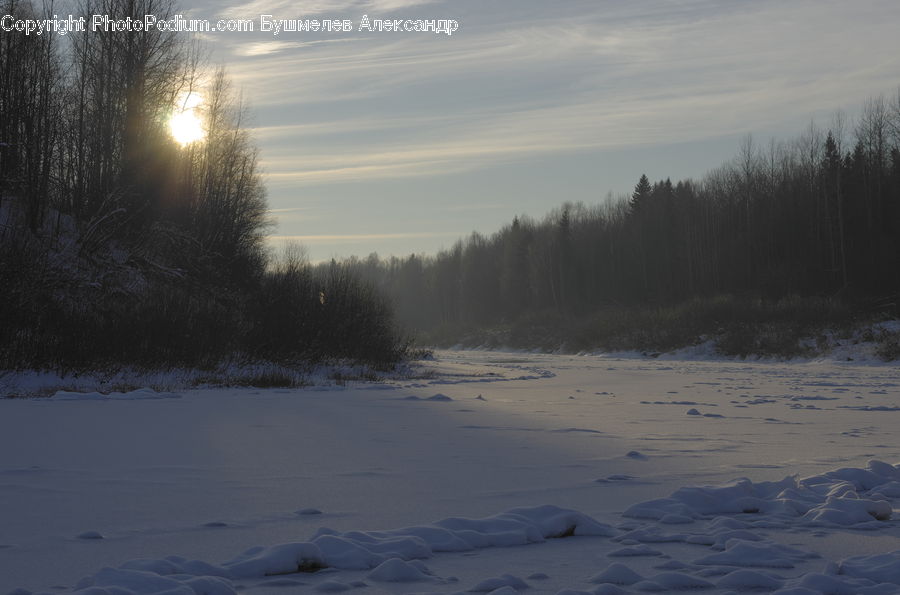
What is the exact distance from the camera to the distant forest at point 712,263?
139ft

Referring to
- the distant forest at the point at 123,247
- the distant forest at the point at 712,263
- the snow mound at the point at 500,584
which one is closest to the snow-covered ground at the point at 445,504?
the snow mound at the point at 500,584

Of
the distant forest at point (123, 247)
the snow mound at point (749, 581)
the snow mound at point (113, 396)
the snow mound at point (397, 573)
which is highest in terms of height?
the distant forest at point (123, 247)

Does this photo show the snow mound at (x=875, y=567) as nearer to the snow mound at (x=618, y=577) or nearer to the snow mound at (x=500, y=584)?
the snow mound at (x=618, y=577)

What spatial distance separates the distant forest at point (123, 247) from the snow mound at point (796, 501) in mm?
13648

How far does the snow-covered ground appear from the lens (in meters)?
3.26

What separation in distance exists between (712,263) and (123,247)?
155 ft

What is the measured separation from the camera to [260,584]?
3156 millimetres

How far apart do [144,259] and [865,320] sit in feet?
94.9

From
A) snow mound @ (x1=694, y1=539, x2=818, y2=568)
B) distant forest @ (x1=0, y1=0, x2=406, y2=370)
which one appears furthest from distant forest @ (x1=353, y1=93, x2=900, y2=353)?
snow mound @ (x1=694, y1=539, x2=818, y2=568)


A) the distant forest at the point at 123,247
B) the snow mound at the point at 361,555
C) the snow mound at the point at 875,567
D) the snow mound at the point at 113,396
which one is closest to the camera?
the snow mound at the point at 361,555

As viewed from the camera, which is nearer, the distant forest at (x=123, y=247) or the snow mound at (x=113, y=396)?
the snow mound at (x=113, y=396)

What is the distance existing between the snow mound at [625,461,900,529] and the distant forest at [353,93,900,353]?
30.0 metres

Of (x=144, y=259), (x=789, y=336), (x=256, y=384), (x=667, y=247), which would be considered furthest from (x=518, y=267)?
(x=256, y=384)

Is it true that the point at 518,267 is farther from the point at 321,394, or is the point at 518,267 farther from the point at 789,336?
the point at 321,394
